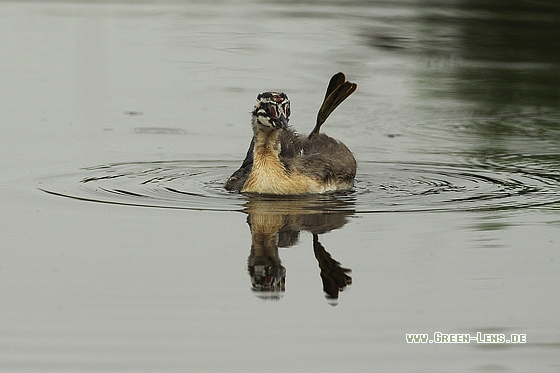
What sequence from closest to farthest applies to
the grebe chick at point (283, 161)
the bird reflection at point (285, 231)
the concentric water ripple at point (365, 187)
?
the bird reflection at point (285, 231), the concentric water ripple at point (365, 187), the grebe chick at point (283, 161)

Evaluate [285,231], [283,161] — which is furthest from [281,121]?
[285,231]

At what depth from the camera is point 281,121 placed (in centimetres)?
1079

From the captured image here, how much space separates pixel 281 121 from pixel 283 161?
0.62 m

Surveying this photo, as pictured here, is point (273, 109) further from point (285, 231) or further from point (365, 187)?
point (285, 231)

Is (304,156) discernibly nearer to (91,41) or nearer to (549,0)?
(91,41)

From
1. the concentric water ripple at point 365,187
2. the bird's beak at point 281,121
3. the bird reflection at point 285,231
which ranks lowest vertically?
the bird reflection at point 285,231

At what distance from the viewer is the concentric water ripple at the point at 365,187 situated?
33.5 feet

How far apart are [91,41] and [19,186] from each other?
883 cm

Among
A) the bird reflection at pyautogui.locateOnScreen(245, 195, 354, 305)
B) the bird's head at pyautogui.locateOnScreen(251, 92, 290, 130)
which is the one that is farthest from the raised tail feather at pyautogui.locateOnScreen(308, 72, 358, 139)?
the bird reflection at pyautogui.locateOnScreen(245, 195, 354, 305)

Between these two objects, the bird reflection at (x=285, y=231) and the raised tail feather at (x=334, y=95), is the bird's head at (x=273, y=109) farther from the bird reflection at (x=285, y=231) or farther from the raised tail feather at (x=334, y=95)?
the raised tail feather at (x=334, y=95)

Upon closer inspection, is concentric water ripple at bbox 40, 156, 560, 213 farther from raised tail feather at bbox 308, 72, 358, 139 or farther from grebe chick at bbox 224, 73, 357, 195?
raised tail feather at bbox 308, 72, 358, 139

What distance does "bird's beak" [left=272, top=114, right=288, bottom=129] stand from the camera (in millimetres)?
10734

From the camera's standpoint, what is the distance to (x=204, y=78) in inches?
667

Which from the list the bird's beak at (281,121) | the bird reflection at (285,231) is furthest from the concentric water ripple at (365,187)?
the bird's beak at (281,121)
